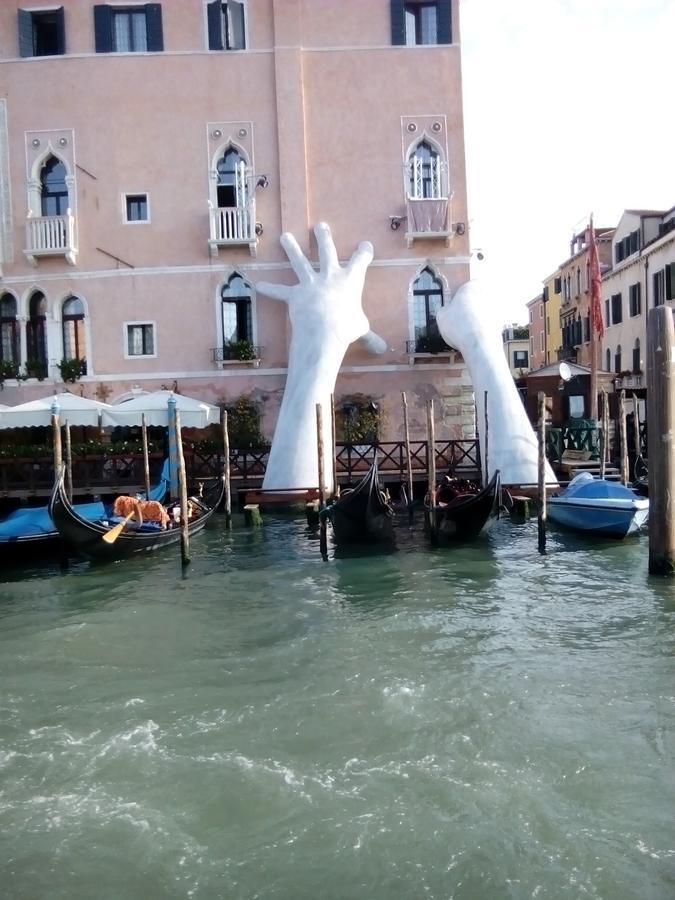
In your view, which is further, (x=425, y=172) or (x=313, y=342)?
(x=425, y=172)

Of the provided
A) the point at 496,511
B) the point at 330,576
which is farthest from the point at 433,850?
the point at 496,511

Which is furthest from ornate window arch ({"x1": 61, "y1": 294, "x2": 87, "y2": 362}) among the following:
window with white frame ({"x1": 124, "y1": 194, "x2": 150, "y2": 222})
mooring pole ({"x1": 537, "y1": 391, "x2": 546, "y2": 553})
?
mooring pole ({"x1": 537, "y1": 391, "x2": 546, "y2": 553})

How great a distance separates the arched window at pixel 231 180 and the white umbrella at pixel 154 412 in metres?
4.52

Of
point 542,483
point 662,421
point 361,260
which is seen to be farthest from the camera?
point 361,260

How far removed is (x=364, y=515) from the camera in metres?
10.0

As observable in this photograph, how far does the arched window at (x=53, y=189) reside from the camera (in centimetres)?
1566

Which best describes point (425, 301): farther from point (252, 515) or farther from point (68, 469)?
point (68, 469)

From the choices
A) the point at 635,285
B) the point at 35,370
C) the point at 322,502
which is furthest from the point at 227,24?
the point at 635,285

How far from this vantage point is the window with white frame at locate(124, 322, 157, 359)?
15508 millimetres

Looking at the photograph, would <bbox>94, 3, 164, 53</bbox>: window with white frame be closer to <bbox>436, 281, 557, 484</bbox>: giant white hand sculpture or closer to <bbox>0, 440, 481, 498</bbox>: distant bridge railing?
<bbox>436, 281, 557, 484</bbox>: giant white hand sculpture

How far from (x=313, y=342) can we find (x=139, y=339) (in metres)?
3.89

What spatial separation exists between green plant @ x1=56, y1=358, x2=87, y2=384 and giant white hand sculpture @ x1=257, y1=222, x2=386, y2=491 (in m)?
3.74

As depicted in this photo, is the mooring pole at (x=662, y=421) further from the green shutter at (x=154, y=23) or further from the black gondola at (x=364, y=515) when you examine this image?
the green shutter at (x=154, y=23)

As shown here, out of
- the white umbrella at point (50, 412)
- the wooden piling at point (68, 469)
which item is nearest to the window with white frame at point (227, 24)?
the white umbrella at point (50, 412)
